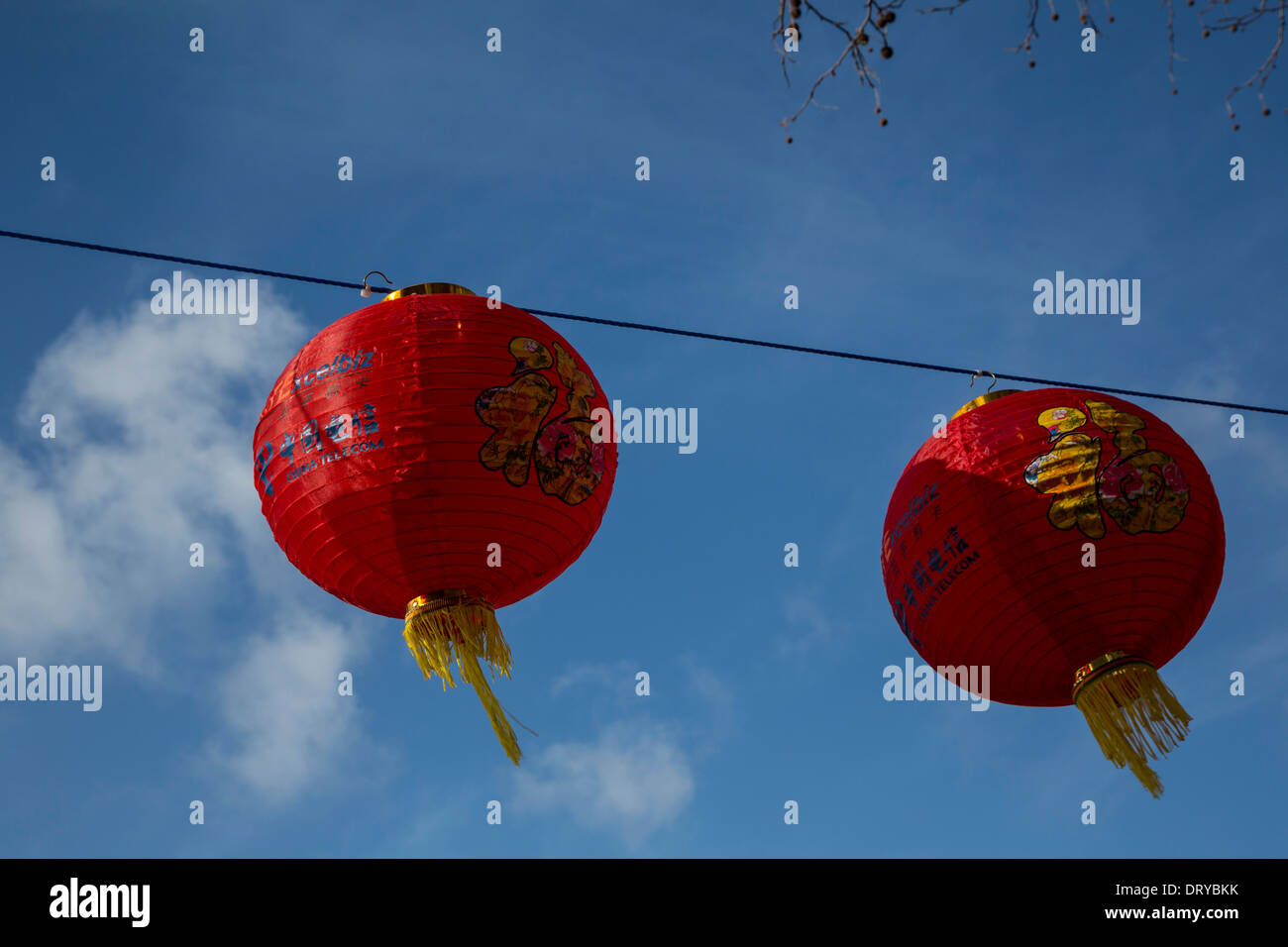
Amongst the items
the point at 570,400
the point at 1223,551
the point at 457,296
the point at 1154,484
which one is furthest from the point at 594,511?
the point at 1223,551

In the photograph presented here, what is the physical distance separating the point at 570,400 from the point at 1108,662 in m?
3.04

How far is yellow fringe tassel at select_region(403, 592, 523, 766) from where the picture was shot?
7000 mm

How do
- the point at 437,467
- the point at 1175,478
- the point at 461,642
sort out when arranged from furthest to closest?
1. the point at 1175,478
2. the point at 461,642
3. the point at 437,467

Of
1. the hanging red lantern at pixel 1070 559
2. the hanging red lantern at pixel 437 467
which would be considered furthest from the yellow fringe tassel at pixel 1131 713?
the hanging red lantern at pixel 437 467

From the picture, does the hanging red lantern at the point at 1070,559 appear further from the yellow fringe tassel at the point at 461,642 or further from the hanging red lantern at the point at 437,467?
the yellow fringe tassel at the point at 461,642

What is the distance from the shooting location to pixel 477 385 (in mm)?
6801

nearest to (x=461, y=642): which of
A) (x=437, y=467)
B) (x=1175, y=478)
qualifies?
(x=437, y=467)

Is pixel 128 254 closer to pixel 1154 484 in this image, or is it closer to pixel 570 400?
pixel 570 400

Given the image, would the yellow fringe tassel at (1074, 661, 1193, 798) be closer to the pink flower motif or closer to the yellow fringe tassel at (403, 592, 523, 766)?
the pink flower motif

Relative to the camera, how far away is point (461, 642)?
7.03 meters

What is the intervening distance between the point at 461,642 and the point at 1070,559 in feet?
9.86

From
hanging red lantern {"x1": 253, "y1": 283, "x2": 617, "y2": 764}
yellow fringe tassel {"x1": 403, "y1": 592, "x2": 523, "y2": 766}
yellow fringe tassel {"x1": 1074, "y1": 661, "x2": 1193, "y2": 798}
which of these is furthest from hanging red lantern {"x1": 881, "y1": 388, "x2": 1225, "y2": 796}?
yellow fringe tassel {"x1": 403, "y1": 592, "x2": 523, "y2": 766}

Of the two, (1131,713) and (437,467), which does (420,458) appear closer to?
(437,467)

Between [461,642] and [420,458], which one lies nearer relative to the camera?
[420,458]
